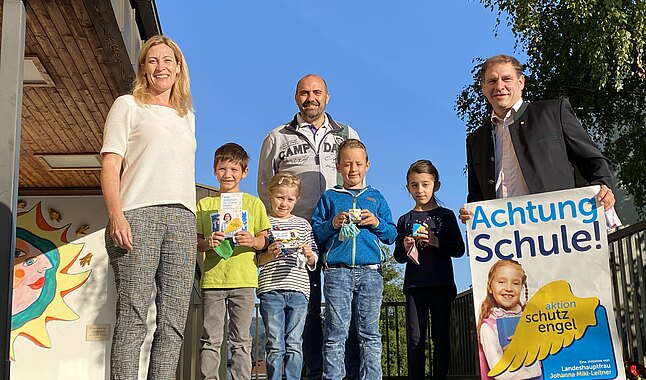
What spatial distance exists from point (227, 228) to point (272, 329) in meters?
0.59

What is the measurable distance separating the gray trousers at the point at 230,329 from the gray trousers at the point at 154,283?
2.85ft


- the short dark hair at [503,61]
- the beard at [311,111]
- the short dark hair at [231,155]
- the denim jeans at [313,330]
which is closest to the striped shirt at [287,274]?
the denim jeans at [313,330]

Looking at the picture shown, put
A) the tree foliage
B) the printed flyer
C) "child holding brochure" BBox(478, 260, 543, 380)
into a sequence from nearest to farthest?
the printed flyer
"child holding brochure" BBox(478, 260, 543, 380)
the tree foliage

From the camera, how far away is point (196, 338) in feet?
29.8

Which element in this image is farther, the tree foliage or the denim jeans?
the tree foliage

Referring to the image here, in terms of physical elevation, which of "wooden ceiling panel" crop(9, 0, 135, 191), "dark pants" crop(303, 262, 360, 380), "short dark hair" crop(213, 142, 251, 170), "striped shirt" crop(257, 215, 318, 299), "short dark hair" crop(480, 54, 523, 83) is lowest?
"dark pants" crop(303, 262, 360, 380)

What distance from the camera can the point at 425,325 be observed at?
450cm

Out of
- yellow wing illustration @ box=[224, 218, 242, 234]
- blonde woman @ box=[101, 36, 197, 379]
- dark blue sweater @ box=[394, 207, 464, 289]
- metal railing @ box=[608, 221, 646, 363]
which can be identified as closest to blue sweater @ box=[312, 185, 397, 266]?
dark blue sweater @ box=[394, 207, 464, 289]

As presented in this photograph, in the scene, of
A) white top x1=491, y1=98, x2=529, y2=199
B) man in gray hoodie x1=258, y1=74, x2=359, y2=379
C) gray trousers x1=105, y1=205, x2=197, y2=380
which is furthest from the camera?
man in gray hoodie x1=258, y1=74, x2=359, y2=379

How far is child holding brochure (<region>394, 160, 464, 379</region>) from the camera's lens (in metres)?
4.46

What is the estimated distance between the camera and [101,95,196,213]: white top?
327cm

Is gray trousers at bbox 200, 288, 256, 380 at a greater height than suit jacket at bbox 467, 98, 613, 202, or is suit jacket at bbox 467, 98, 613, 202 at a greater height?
suit jacket at bbox 467, 98, 613, 202

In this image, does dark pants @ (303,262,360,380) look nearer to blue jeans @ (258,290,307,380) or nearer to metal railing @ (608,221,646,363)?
blue jeans @ (258,290,307,380)

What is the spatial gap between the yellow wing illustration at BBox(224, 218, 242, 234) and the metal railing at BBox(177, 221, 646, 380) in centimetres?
233
